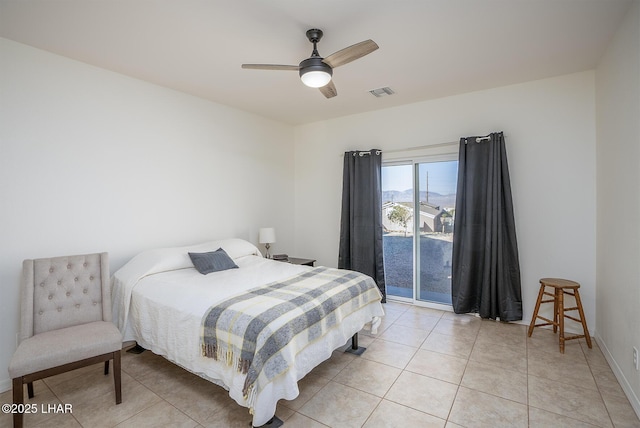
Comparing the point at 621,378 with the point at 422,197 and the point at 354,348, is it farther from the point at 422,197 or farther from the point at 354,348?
the point at 422,197

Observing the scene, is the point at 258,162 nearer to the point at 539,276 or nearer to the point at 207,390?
the point at 207,390

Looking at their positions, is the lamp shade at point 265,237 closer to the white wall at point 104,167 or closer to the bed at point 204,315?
the white wall at point 104,167

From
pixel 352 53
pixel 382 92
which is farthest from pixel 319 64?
pixel 382 92

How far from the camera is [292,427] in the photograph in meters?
1.97

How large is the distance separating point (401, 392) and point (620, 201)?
7.55 ft

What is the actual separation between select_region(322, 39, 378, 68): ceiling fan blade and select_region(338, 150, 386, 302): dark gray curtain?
89.4 inches

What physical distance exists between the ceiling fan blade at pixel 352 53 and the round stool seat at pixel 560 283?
2783mm

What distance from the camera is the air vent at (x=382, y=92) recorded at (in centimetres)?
365

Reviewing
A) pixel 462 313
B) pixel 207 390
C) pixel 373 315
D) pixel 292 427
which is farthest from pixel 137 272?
pixel 462 313

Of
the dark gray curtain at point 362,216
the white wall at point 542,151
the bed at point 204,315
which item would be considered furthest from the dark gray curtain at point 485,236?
the bed at point 204,315

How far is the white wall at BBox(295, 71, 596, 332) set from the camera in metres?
3.24

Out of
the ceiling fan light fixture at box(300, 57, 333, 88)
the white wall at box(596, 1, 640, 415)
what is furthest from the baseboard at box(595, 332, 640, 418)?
the ceiling fan light fixture at box(300, 57, 333, 88)

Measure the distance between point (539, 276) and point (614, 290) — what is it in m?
0.90

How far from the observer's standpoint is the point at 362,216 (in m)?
4.51
